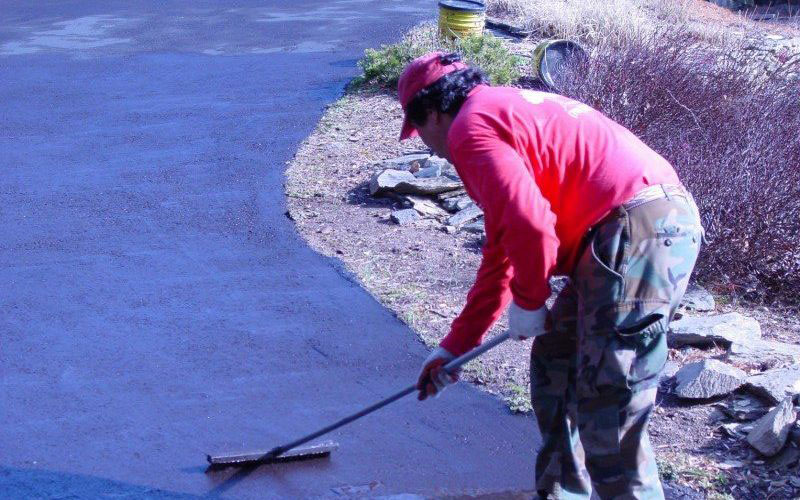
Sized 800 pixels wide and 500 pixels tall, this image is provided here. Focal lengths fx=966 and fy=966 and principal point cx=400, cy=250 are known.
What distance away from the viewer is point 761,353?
476 centimetres

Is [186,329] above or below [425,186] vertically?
below

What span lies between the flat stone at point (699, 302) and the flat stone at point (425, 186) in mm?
2181

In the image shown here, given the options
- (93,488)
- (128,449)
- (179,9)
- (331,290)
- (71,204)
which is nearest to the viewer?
(93,488)

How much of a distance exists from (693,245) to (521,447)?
1.54m

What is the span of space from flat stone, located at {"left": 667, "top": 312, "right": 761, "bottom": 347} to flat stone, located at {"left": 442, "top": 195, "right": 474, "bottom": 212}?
226cm

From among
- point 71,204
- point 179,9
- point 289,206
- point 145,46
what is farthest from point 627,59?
point 179,9

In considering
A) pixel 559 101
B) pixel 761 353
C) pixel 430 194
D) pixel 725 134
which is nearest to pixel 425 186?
pixel 430 194

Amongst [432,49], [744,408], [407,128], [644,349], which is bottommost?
[744,408]

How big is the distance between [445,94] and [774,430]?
2.05 meters

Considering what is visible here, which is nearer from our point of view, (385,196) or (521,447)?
(521,447)

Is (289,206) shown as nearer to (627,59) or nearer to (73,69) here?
(627,59)

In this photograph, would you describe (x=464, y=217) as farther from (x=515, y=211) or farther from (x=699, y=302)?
(x=515, y=211)

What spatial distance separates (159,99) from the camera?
1020 centimetres

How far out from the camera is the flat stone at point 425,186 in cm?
723
